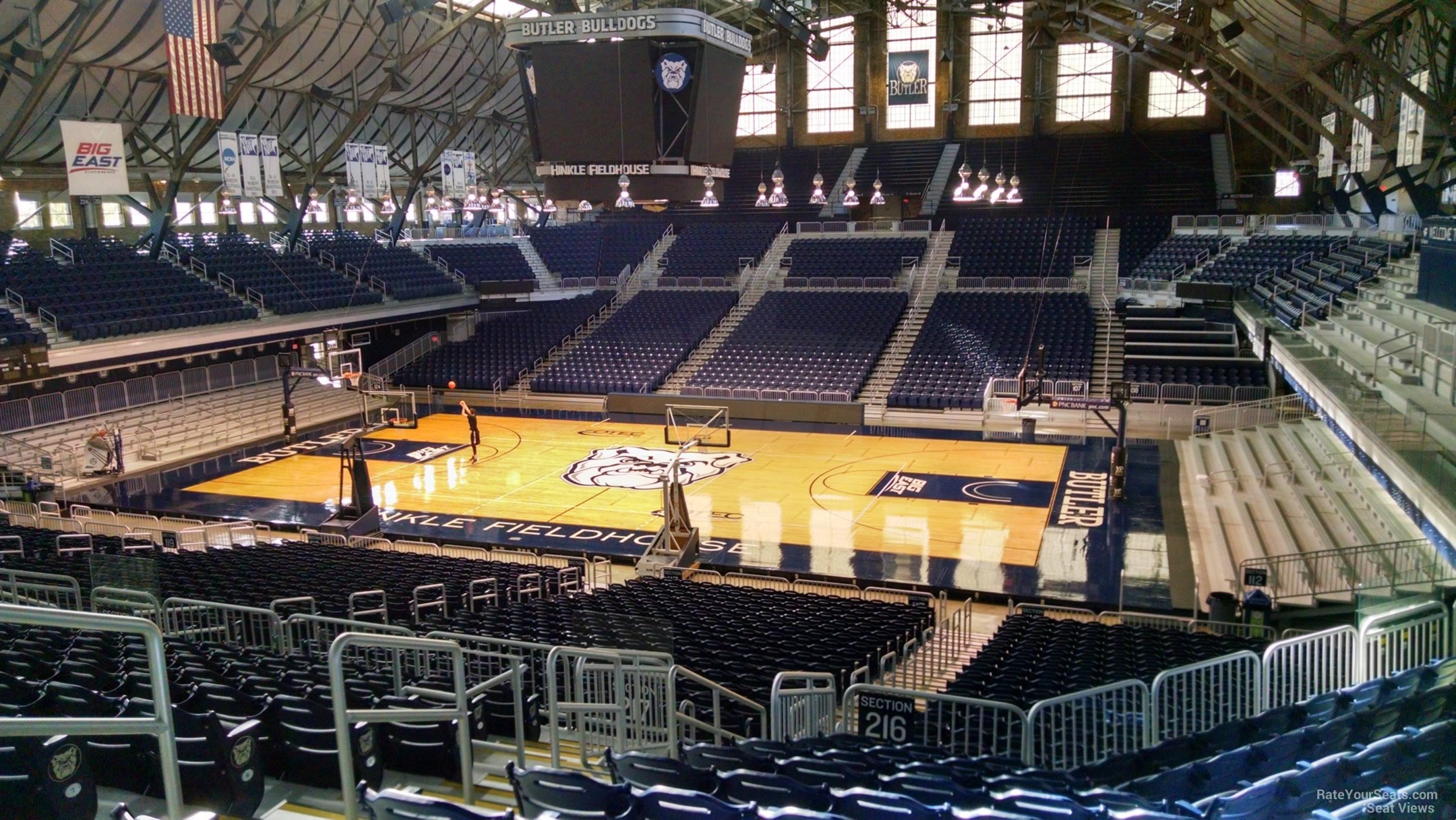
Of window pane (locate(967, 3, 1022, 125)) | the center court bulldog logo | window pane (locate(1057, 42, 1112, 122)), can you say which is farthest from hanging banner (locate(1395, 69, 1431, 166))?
window pane (locate(967, 3, 1022, 125))

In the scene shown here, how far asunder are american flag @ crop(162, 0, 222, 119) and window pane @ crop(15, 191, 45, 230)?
44.1 feet

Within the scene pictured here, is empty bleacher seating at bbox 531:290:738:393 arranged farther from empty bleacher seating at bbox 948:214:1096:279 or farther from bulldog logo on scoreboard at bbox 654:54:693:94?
bulldog logo on scoreboard at bbox 654:54:693:94

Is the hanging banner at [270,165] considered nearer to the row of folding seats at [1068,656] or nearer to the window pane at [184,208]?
the window pane at [184,208]

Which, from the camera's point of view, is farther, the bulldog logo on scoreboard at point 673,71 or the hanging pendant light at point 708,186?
the hanging pendant light at point 708,186

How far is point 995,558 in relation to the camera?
66.5ft

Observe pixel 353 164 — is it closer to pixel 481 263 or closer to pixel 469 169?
pixel 469 169

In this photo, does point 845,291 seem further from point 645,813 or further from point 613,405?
point 645,813

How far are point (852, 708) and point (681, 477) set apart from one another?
1733 cm

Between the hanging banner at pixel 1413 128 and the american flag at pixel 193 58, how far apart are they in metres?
26.5

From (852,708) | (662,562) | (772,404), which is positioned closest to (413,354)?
(772,404)

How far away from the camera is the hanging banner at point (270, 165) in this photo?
108 ft

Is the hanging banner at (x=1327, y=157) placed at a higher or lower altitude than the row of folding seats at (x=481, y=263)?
higher

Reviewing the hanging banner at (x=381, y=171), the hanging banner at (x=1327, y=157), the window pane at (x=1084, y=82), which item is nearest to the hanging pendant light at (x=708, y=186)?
the hanging banner at (x=1327, y=157)

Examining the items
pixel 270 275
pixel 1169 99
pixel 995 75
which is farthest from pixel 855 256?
pixel 270 275
